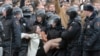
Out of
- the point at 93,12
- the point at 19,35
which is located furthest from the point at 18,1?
the point at 93,12

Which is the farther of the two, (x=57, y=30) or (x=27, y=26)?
(x=27, y=26)

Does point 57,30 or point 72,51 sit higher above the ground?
point 57,30

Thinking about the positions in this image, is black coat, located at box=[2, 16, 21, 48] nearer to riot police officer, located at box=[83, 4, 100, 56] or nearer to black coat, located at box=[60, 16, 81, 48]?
black coat, located at box=[60, 16, 81, 48]

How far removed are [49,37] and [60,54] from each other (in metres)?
0.46

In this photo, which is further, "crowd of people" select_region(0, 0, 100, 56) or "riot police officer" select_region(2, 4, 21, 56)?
"riot police officer" select_region(2, 4, 21, 56)

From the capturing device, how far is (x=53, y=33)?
978 centimetres

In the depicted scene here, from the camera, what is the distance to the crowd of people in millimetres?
9305

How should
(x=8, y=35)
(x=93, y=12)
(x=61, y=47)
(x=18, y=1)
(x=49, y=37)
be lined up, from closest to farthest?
1. (x=61, y=47)
2. (x=49, y=37)
3. (x=93, y=12)
4. (x=8, y=35)
5. (x=18, y=1)

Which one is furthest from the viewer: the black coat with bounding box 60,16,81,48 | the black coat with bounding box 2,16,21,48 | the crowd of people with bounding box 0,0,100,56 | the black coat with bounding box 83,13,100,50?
the black coat with bounding box 2,16,21,48

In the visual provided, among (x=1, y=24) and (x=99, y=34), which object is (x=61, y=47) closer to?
(x=99, y=34)

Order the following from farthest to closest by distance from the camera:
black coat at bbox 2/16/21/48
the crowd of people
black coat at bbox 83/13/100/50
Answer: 1. black coat at bbox 2/16/21/48
2. black coat at bbox 83/13/100/50
3. the crowd of people

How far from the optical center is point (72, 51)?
35.2 ft

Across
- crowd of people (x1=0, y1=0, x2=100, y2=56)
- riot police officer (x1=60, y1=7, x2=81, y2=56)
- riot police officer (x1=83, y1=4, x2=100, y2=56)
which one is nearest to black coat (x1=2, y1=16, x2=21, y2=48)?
crowd of people (x1=0, y1=0, x2=100, y2=56)

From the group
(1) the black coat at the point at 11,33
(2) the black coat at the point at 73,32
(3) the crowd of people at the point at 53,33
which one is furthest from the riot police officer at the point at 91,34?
(1) the black coat at the point at 11,33
